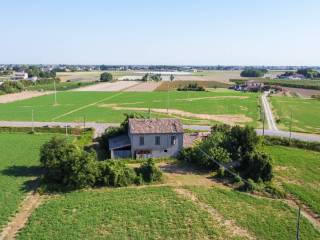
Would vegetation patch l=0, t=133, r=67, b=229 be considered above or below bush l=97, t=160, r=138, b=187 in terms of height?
below

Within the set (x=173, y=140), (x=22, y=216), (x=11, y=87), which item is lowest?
(x=22, y=216)

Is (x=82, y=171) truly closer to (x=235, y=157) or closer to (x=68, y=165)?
(x=68, y=165)

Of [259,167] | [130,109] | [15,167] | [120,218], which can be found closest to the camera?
[120,218]

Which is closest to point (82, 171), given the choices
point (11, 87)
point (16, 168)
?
point (16, 168)

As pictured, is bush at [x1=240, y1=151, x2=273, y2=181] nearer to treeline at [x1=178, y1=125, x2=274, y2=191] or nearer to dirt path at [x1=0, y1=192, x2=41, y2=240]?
treeline at [x1=178, y1=125, x2=274, y2=191]

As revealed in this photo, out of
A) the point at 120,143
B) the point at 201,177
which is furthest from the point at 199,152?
the point at 120,143

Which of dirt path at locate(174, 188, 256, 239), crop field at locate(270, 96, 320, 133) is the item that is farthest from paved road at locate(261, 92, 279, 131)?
dirt path at locate(174, 188, 256, 239)
